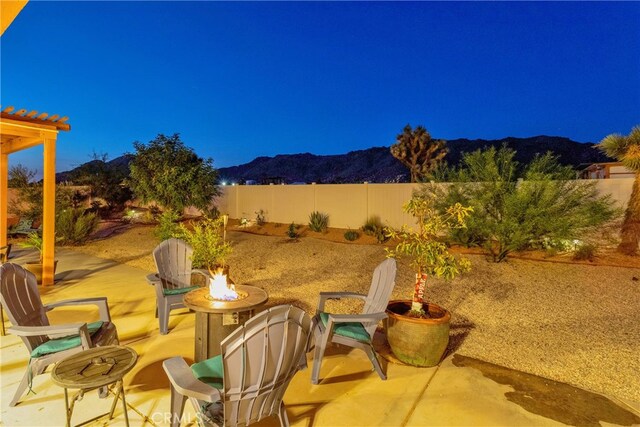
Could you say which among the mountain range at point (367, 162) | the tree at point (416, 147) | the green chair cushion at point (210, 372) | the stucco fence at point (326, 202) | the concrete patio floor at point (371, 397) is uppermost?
the mountain range at point (367, 162)

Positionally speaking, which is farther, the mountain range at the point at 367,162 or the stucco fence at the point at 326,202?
the mountain range at the point at 367,162

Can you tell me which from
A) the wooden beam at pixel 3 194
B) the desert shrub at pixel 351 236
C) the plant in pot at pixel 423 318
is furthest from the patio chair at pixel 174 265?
the desert shrub at pixel 351 236

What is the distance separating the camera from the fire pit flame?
3.24m

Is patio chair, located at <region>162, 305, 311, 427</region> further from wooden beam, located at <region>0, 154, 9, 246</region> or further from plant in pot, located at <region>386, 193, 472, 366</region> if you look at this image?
wooden beam, located at <region>0, 154, 9, 246</region>

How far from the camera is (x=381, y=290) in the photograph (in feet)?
11.4

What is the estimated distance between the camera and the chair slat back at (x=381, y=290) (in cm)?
334

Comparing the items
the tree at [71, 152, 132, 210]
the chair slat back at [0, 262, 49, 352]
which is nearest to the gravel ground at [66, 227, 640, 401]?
the chair slat back at [0, 262, 49, 352]

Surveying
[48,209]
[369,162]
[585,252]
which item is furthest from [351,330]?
[369,162]

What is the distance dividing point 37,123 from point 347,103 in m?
62.1

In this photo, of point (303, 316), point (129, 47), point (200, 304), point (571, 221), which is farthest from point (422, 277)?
point (129, 47)

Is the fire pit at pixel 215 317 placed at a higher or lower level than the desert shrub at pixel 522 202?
lower

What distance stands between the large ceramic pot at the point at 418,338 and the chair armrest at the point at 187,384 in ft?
6.32

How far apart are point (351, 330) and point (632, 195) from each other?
8.59m

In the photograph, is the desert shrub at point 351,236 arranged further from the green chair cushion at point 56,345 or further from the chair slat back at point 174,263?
the green chair cushion at point 56,345
